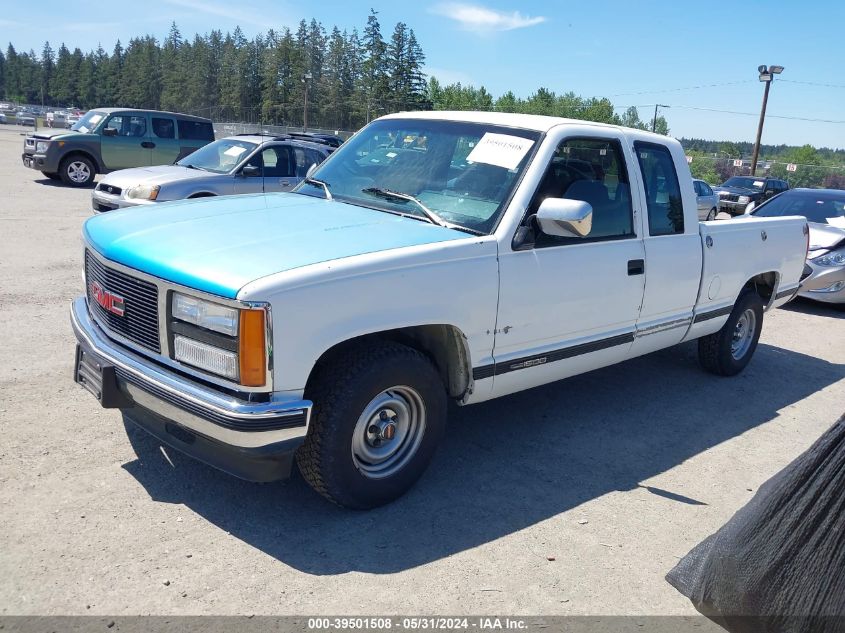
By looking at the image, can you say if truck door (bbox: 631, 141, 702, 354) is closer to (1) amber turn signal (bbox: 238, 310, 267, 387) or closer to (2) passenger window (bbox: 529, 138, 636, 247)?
(2) passenger window (bbox: 529, 138, 636, 247)

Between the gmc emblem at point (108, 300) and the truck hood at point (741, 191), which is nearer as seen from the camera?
the gmc emblem at point (108, 300)

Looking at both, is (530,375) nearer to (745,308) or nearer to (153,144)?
(745,308)

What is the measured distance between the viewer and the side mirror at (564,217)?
152 inches

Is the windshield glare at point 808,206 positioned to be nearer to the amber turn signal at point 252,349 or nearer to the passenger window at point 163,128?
the amber turn signal at point 252,349

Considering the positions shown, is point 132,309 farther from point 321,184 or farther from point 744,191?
point 744,191

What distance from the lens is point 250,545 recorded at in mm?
3332

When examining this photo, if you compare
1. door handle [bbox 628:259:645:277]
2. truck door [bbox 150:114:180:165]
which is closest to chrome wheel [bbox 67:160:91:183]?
truck door [bbox 150:114:180:165]

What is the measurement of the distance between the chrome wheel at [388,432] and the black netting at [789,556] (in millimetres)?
1564

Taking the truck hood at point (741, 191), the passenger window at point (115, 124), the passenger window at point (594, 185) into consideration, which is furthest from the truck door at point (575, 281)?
the truck hood at point (741, 191)

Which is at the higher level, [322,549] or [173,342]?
[173,342]

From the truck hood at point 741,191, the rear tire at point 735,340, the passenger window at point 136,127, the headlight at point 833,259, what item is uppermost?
the passenger window at point 136,127

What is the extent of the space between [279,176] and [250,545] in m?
8.99

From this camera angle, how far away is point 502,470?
432 cm

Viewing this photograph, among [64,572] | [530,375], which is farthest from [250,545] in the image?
[530,375]
